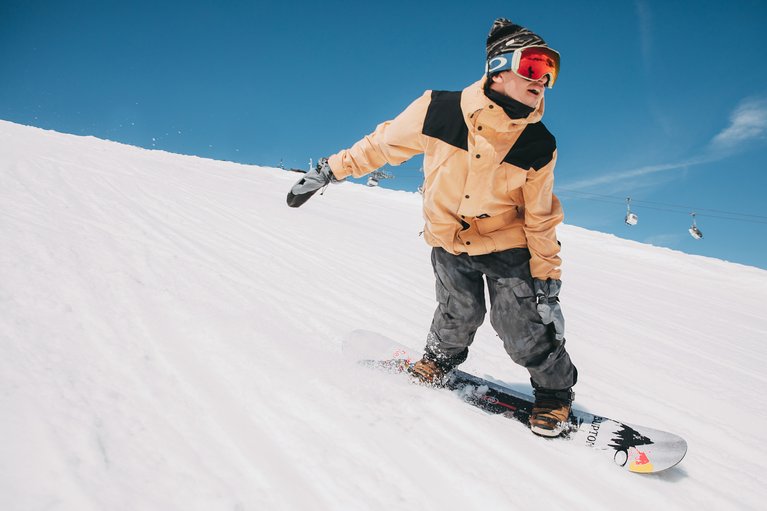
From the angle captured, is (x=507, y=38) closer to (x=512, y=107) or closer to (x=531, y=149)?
(x=512, y=107)

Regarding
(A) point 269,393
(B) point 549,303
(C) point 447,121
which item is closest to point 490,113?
(C) point 447,121

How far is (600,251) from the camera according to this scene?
39.5ft

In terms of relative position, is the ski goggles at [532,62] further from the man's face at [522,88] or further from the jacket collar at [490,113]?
the jacket collar at [490,113]

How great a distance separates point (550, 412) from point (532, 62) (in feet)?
5.78

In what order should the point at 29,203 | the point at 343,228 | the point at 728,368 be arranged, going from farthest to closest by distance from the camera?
1. the point at 343,228
2. the point at 29,203
3. the point at 728,368

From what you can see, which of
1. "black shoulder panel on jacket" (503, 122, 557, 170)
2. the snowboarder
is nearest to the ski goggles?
the snowboarder

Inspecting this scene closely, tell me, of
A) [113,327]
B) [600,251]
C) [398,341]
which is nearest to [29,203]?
[113,327]

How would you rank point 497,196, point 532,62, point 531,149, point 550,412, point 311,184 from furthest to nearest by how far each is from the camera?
1. point 311,184
2. point 550,412
3. point 497,196
4. point 531,149
5. point 532,62

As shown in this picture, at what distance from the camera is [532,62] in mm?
1859

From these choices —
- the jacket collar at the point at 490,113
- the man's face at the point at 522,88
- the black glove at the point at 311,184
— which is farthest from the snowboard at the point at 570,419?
the man's face at the point at 522,88

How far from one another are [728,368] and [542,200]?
10.9 feet

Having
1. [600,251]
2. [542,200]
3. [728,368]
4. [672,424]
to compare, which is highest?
[600,251]

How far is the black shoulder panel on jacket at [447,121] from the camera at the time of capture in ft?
6.69

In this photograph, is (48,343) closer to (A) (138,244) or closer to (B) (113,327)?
(B) (113,327)
